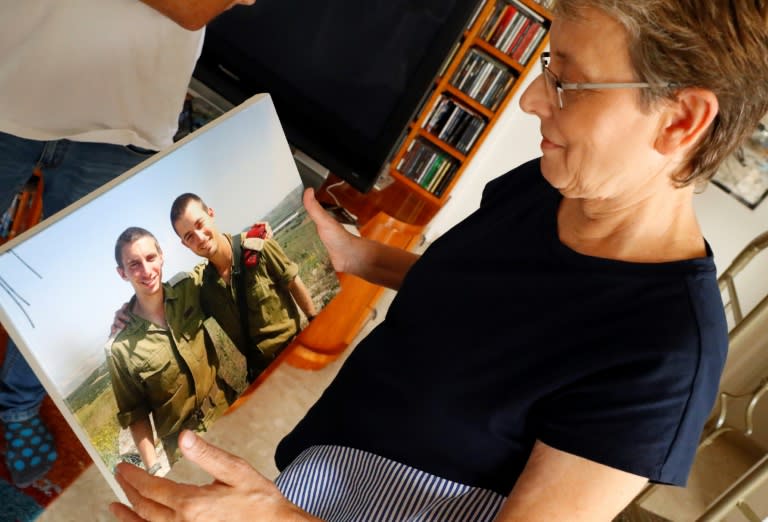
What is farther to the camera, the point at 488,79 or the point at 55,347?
the point at 488,79

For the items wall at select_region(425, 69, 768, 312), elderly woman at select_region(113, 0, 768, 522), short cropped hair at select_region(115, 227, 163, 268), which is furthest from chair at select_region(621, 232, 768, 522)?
short cropped hair at select_region(115, 227, 163, 268)

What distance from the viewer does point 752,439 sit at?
2826mm

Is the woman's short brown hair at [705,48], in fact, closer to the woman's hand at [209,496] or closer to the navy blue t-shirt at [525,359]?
the navy blue t-shirt at [525,359]

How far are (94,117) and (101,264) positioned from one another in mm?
347

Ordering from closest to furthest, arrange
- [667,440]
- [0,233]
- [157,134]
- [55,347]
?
[667,440] → [55,347] → [157,134] → [0,233]

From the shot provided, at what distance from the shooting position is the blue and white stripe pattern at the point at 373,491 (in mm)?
915

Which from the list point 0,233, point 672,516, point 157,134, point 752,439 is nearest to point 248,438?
point 0,233

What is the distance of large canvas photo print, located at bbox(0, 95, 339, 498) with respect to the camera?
87cm

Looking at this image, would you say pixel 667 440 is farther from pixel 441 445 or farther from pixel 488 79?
pixel 488 79

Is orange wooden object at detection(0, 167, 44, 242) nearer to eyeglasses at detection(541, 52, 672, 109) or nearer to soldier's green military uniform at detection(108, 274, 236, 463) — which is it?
soldier's green military uniform at detection(108, 274, 236, 463)

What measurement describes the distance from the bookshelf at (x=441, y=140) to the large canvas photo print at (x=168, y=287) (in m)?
0.63

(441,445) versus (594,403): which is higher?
(594,403)

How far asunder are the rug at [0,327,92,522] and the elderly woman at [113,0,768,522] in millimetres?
1003

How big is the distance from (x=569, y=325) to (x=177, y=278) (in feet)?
1.95
